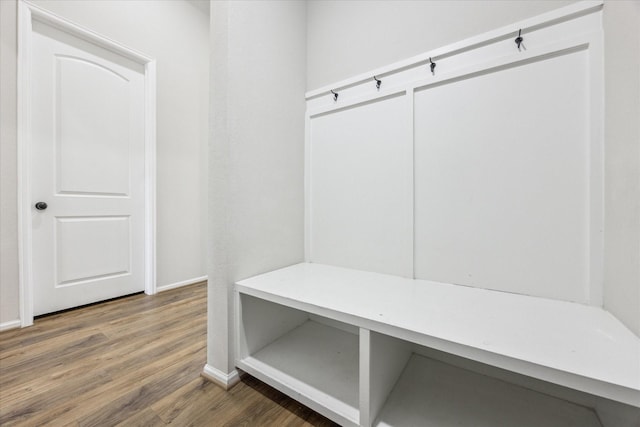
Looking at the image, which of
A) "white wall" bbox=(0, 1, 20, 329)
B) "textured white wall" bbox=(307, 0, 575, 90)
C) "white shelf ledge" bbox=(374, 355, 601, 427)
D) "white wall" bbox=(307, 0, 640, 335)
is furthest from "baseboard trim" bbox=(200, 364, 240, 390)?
"textured white wall" bbox=(307, 0, 575, 90)

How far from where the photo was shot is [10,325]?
5.35 feet

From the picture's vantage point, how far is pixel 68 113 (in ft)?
6.22

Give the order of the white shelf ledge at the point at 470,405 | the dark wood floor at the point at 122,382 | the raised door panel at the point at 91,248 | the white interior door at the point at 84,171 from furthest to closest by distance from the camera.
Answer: the raised door panel at the point at 91,248 < the white interior door at the point at 84,171 < the dark wood floor at the point at 122,382 < the white shelf ledge at the point at 470,405

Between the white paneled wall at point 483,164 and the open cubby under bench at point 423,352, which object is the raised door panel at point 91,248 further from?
the white paneled wall at point 483,164

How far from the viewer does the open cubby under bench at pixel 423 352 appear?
625mm

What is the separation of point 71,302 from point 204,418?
1.79 meters

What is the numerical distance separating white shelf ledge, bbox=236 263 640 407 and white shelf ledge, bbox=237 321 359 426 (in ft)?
1.08

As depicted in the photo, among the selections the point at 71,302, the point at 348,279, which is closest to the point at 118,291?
the point at 71,302

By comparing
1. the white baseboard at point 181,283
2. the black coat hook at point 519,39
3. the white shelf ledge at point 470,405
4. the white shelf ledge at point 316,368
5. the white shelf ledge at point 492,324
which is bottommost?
the white baseboard at point 181,283

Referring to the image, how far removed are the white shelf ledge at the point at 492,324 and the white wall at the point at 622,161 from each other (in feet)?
0.37

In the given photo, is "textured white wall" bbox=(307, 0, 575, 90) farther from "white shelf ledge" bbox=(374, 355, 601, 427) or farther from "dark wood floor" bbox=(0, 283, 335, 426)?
"dark wood floor" bbox=(0, 283, 335, 426)

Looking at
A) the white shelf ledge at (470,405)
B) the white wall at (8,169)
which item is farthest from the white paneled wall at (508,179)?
the white wall at (8,169)

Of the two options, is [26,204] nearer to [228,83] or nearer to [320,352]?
[228,83]

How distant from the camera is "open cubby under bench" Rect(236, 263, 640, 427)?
2.05 ft
